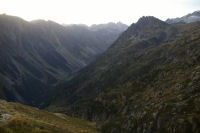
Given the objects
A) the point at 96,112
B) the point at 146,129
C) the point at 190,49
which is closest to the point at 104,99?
the point at 96,112

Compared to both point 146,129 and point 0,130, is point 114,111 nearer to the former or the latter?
point 146,129

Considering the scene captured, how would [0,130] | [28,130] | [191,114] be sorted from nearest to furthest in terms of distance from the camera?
[0,130]
[28,130]
[191,114]

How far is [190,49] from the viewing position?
83.8 m

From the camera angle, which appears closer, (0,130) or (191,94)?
(0,130)

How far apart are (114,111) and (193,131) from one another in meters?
56.4

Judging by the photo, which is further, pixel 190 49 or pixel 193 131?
pixel 190 49

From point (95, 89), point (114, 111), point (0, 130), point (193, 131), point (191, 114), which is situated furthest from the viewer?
point (95, 89)

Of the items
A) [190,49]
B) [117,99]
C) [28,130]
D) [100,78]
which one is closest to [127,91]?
[117,99]

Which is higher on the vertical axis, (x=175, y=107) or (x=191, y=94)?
(x=191, y=94)

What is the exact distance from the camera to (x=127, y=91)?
88.2m

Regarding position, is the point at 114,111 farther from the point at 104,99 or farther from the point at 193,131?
the point at 193,131

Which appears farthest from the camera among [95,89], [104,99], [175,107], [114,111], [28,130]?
[95,89]

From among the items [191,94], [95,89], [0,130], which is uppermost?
[95,89]

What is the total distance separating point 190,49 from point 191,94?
52.0 metres
